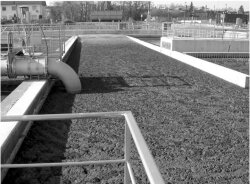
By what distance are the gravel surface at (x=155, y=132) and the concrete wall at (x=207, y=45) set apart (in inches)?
341

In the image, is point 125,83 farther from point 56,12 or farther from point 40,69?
point 56,12

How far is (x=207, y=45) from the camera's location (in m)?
18.8

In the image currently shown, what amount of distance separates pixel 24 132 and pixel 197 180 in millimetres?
2649

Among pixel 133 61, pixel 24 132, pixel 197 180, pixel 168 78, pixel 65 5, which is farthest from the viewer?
pixel 65 5

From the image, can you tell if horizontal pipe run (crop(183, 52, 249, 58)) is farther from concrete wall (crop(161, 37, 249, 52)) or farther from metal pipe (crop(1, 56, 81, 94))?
metal pipe (crop(1, 56, 81, 94))

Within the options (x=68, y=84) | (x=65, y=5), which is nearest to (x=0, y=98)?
(x=68, y=84)

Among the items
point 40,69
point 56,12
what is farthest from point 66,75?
point 56,12

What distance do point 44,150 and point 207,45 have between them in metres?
15.5

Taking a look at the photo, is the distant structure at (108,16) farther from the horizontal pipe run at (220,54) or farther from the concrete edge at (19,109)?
the concrete edge at (19,109)

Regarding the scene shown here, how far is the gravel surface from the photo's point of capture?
4.08m

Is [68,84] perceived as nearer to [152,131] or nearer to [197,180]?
[152,131]

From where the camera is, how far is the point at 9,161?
13.5ft

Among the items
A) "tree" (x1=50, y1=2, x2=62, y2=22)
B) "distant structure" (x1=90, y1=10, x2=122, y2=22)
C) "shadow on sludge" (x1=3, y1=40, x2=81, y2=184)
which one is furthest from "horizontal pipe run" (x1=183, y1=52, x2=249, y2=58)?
"tree" (x1=50, y1=2, x2=62, y2=22)

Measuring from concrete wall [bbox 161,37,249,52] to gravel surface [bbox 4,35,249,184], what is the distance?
8.67 metres
